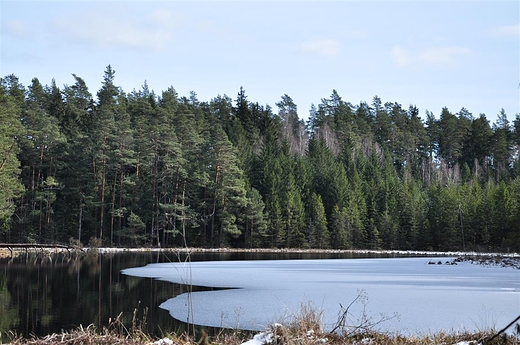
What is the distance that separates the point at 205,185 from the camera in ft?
200

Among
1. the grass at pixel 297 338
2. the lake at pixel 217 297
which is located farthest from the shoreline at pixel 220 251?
the grass at pixel 297 338

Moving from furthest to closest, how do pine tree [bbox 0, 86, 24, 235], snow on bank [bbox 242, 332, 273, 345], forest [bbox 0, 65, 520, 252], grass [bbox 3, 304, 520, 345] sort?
forest [bbox 0, 65, 520, 252] < pine tree [bbox 0, 86, 24, 235] < snow on bank [bbox 242, 332, 273, 345] < grass [bbox 3, 304, 520, 345]

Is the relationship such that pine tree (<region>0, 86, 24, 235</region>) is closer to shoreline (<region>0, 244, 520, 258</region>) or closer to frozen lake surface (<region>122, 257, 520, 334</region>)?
shoreline (<region>0, 244, 520, 258</region>)

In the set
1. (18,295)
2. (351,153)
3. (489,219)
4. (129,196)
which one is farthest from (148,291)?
(351,153)

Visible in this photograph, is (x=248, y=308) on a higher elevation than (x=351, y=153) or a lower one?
lower

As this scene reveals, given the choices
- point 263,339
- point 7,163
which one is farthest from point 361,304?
point 7,163

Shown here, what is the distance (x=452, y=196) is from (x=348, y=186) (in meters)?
13.2

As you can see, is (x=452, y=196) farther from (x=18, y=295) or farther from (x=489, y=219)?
(x=18, y=295)

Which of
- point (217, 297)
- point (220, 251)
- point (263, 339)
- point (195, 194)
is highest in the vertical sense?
point (195, 194)

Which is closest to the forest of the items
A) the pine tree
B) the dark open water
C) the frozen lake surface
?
the pine tree

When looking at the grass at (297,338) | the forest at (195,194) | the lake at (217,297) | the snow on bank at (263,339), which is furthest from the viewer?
the forest at (195,194)

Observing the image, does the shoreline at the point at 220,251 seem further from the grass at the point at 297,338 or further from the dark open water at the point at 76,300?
the grass at the point at 297,338

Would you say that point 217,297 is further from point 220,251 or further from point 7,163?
point 220,251

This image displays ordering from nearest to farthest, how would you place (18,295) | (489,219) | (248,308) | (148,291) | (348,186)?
1. (248,308)
2. (18,295)
3. (148,291)
4. (489,219)
5. (348,186)
